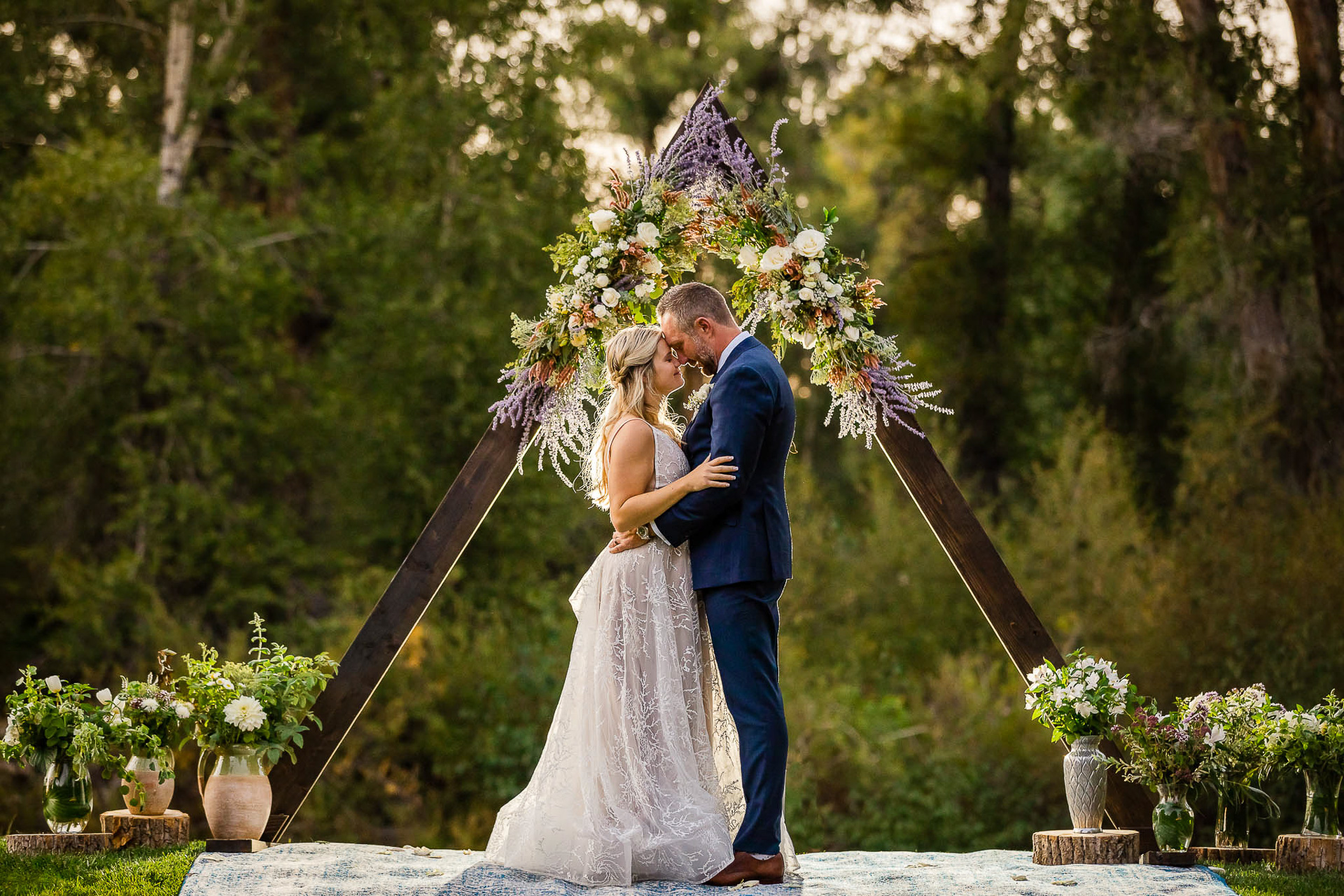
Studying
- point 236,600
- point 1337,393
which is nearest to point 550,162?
point 236,600

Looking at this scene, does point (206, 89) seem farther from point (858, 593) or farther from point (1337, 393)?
point (1337, 393)

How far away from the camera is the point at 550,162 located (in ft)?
46.2

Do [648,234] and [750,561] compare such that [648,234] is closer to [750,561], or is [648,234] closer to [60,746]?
[750,561]

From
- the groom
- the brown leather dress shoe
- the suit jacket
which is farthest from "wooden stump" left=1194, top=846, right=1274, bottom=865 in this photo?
the suit jacket

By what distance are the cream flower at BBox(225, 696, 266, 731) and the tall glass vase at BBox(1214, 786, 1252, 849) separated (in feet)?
13.5

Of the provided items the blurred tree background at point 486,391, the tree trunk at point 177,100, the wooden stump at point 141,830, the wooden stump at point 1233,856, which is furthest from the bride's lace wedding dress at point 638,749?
the tree trunk at point 177,100

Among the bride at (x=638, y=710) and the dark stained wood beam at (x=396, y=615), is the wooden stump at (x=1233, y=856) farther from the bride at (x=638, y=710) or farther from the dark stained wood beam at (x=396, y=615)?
the dark stained wood beam at (x=396, y=615)

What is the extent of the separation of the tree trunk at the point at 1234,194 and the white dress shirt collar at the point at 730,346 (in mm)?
8882

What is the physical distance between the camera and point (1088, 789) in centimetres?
535

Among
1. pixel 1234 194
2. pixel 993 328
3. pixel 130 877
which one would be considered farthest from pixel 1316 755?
pixel 993 328

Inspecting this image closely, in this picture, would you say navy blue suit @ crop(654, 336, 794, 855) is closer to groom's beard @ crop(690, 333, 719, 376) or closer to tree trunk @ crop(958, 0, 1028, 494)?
groom's beard @ crop(690, 333, 719, 376)

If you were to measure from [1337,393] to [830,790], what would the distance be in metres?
5.88

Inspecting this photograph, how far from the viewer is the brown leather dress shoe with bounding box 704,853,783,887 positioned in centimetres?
450

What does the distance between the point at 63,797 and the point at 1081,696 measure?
14.1ft
